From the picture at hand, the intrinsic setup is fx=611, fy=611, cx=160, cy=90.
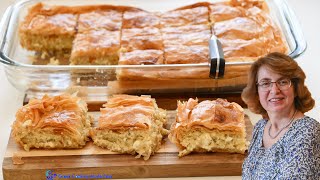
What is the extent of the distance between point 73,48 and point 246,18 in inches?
32.4

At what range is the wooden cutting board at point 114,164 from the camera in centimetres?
213

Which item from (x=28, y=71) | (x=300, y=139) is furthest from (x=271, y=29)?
(x=300, y=139)

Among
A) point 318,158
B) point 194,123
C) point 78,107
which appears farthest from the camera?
point 78,107

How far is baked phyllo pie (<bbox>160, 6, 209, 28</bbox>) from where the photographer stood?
291cm

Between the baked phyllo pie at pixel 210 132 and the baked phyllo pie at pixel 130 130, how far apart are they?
0.28ft

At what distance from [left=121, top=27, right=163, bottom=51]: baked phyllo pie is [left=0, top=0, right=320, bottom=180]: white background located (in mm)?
525

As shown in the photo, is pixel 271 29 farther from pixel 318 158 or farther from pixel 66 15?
pixel 318 158

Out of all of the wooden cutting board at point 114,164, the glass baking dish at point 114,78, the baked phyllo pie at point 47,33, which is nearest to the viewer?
the wooden cutting board at point 114,164

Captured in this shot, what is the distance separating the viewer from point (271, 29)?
275 cm

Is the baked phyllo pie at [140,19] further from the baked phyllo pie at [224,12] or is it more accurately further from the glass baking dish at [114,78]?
the glass baking dish at [114,78]

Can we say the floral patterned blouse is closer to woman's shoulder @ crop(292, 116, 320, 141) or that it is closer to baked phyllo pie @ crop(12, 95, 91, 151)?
woman's shoulder @ crop(292, 116, 320, 141)

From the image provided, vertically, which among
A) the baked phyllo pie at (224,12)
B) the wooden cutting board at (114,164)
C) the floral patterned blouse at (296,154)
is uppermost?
the floral patterned blouse at (296,154)

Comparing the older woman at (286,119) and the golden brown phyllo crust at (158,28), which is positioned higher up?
the older woman at (286,119)

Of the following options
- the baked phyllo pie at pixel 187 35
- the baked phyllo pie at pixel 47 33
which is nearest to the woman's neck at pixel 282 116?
the baked phyllo pie at pixel 187 35
